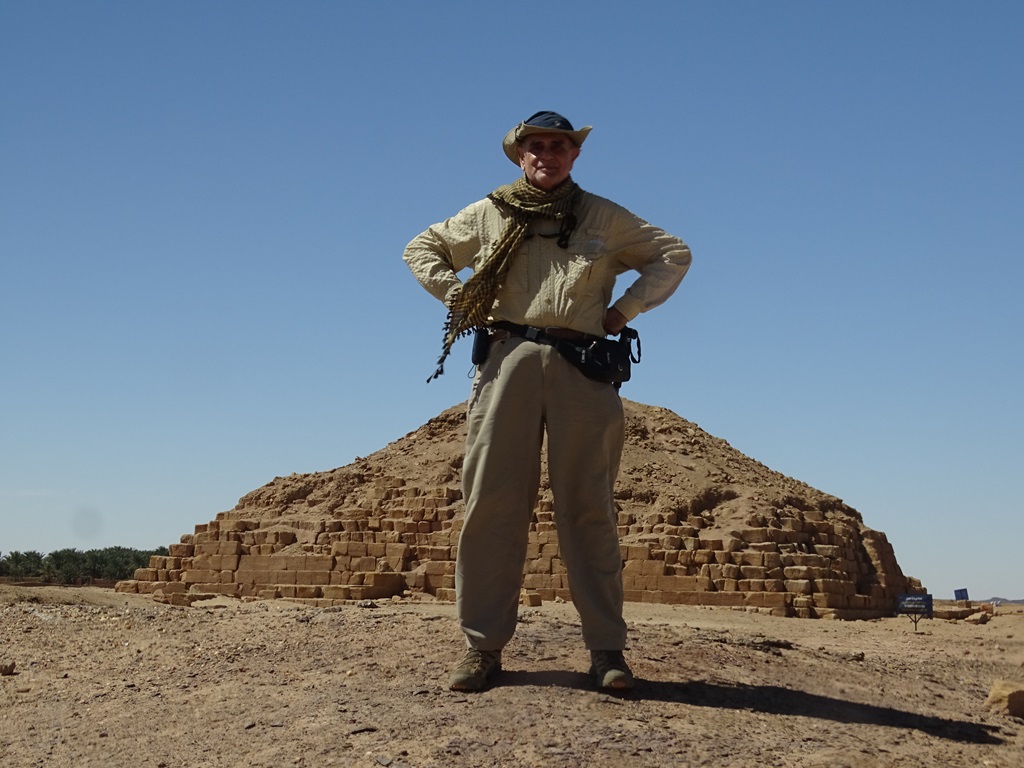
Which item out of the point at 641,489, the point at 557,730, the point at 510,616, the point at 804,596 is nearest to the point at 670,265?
the point at 510,616

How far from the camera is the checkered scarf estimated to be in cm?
510

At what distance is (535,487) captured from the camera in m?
5.04

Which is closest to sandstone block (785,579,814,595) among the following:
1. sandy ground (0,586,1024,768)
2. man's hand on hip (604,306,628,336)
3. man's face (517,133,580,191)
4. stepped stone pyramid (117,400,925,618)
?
stepped stone pyramid (117,400,925,618)

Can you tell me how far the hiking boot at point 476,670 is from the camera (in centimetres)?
475

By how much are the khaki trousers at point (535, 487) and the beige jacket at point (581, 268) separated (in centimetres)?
20

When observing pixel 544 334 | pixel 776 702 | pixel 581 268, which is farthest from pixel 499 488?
pixel 776 702

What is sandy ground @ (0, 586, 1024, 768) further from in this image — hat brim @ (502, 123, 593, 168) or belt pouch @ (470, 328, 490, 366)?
hat brim @ (502, 123, 593, 168)

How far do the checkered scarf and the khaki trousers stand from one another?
9.2 inches

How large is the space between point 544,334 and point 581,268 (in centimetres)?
33

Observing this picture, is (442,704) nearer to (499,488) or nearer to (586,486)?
(499,488)

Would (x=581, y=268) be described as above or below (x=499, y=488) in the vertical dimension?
above

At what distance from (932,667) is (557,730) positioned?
4125mm

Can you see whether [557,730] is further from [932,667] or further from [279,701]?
[932,667]

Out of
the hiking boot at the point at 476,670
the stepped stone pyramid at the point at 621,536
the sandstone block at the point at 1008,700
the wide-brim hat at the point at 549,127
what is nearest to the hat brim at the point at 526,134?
the wide-brim hat at the point at 549,127
